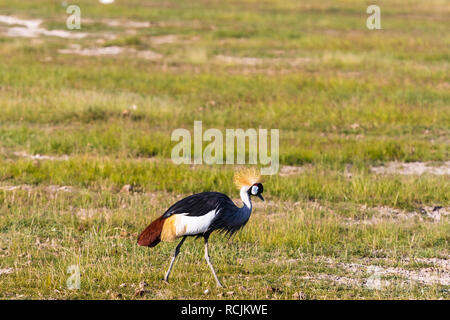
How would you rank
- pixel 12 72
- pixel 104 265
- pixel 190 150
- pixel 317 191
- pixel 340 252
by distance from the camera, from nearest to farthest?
pixel 104 265, pixel 340 252, pixel 317 191, pixel 190 150, pixel 12 72

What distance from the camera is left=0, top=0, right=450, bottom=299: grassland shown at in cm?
762

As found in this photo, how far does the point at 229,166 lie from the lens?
12992mm

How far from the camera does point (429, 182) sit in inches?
460

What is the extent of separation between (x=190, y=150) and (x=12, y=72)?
31.0 feet

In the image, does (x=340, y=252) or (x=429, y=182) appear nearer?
(x=340, y=252)

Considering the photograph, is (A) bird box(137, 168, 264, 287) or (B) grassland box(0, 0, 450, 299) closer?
(A) bird box(137, 168, 264, 287)

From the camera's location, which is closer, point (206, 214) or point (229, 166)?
point (206, 214)

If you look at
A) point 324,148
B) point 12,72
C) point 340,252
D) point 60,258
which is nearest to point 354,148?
point 324,148

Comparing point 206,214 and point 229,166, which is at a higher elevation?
point 206,214

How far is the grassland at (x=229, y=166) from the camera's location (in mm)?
7617

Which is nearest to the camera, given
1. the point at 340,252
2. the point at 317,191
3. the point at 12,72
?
the point at 340,252

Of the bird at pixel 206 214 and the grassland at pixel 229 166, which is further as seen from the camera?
the grassland at pixel 229 166

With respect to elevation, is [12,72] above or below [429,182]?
above
